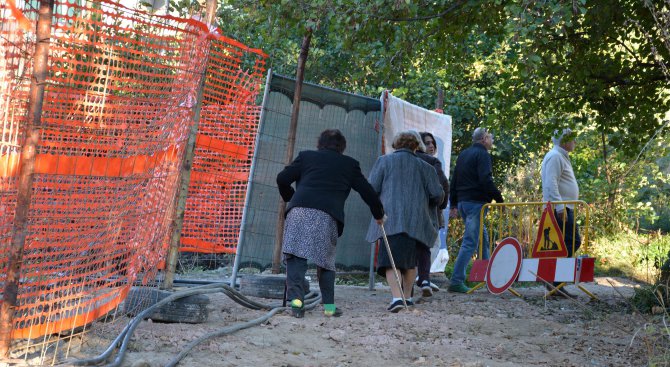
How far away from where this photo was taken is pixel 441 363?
5488 millimetres

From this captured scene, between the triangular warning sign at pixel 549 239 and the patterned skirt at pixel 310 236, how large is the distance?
306 centimetres

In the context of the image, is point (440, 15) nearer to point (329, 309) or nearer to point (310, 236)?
point (310, 236)

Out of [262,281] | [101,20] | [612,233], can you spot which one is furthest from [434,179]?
[612,233]

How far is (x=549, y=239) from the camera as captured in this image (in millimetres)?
9508

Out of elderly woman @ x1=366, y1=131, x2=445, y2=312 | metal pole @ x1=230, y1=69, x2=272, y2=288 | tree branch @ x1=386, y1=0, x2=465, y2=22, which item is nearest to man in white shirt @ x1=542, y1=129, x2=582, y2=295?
elderly woman @ x1=366, y1=131, x2=445, y2=312

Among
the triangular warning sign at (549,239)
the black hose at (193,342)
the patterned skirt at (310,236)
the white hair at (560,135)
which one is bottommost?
the black hose at (193,342)

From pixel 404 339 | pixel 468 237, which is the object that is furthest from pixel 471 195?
pixel 404 339

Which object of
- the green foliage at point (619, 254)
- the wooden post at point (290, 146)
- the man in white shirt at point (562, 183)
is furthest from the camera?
the green foliage at point (619, 254)

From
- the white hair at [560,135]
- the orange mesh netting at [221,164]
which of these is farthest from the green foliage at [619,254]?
the orange mesh netting at [221,164]

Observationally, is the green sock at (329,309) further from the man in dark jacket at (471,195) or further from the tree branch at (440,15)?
the man in dark jacket at (471,195)

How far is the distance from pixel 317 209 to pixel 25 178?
125 inches

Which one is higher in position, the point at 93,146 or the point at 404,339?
the point at 93,146

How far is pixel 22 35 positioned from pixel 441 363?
3.13 metres

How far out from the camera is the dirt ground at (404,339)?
535 centimetres
